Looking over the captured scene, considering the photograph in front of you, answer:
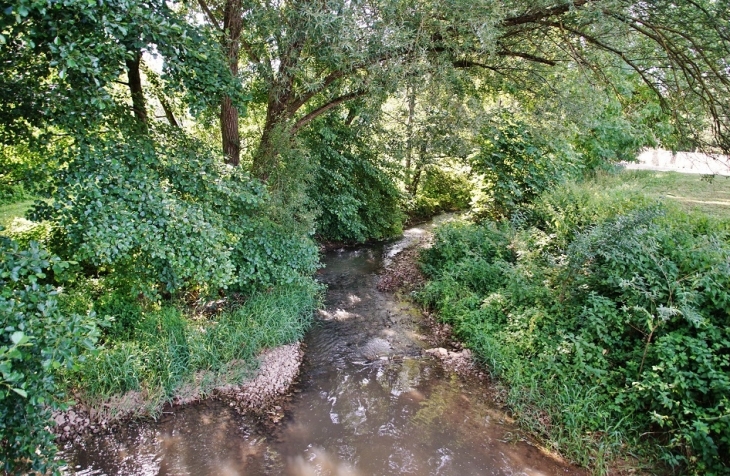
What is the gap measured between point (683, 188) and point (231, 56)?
1338 centimetres

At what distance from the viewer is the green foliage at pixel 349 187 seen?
11.4m

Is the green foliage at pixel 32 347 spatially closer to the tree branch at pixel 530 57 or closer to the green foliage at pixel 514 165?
the tree branch at pixel 530 57

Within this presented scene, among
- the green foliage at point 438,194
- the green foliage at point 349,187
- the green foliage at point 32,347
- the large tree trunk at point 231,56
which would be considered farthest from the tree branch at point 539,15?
the green foliage at point 438,194

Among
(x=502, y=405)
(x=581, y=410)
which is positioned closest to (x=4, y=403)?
(x=502, y=405)

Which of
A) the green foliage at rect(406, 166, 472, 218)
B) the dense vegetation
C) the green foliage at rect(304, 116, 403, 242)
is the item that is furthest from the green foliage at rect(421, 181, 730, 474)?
the green foliage at rect(406, 166, 472, 218)

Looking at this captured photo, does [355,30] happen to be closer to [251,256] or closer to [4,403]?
[251,256]

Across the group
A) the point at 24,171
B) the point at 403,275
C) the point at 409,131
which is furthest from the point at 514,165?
the point at 24,171

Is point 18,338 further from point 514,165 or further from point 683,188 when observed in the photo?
point 683,188

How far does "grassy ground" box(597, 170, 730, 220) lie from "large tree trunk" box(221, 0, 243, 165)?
27.8ft

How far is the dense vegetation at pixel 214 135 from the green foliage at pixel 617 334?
4.5 inches

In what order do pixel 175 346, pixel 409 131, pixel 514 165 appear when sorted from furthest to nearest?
pixel 409 131 < pixel 514 165 < pixel 175 346

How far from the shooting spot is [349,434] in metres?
4.90

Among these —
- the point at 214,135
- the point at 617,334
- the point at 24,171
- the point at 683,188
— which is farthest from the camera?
the point at 683,188

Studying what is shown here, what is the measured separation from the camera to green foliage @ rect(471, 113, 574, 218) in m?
10.2
